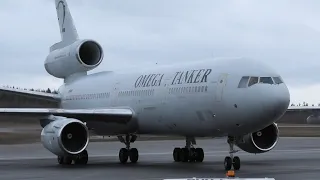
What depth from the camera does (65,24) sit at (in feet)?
107

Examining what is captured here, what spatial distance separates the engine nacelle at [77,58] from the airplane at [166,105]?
0.05 m

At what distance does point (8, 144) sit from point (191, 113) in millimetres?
23859

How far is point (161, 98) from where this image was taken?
22.7 m

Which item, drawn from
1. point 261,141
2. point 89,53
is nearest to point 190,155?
point 261,141

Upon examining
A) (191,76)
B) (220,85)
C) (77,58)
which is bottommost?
(220,85)

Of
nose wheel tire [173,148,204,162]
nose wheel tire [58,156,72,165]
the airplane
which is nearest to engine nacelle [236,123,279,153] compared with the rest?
the airplane

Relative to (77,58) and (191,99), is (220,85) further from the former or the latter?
(77,58)

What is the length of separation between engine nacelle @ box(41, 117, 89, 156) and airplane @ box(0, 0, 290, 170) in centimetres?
3

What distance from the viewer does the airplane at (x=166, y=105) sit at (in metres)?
19.0

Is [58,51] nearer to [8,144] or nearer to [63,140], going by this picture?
[63,140]

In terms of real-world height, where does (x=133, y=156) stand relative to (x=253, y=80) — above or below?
below

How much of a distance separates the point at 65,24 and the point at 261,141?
45.0 feet

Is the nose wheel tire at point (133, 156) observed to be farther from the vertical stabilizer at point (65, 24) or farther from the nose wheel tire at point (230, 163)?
the vertical stabilizer at point (65, 24)

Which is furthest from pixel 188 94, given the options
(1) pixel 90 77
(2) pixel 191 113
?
(1) pixel 90 77
